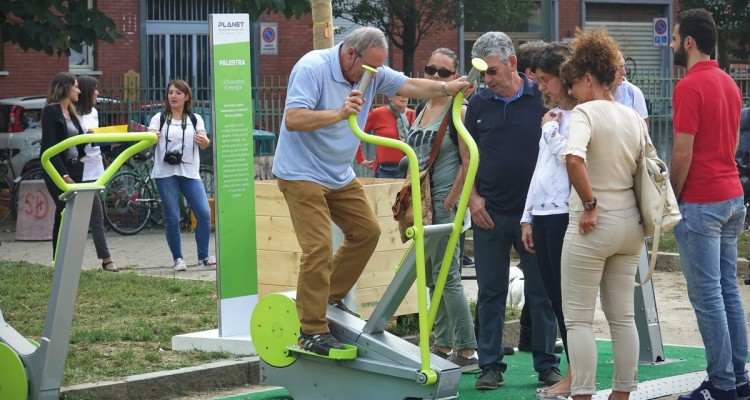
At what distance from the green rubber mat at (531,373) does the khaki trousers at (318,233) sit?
0.73 meters

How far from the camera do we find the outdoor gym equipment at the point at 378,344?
600 cm

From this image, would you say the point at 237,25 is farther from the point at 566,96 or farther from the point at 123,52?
the point at 123,52

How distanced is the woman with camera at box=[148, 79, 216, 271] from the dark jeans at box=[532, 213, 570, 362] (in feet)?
20.6

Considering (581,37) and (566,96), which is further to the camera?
(566,96)

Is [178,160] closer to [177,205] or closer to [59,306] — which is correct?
[177,205]

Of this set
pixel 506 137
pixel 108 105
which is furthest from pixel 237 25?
pixel 108 105

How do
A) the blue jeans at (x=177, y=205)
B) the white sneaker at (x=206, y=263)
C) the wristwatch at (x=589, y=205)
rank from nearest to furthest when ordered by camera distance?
1. the wristwatch at (x=589, y=205)
2. the blue jeans at (x=177, y=205)
3. the white sneaker at (x=206, y=263)

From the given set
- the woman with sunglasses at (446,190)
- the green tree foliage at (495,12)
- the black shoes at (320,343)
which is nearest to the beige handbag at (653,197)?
the woman with sunglasses at (446,190)

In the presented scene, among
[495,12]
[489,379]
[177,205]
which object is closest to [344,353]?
[489,379]

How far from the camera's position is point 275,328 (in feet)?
22.5

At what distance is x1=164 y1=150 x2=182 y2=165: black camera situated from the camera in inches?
478

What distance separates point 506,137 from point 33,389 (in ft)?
9.24

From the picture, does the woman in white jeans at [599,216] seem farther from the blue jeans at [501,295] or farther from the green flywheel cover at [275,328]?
the green flywheel cover at [275,328]

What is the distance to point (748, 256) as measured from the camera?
41.0 feet
